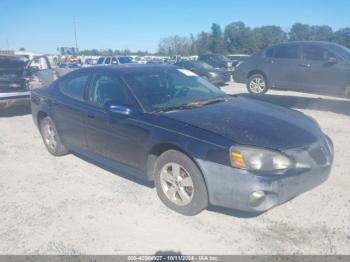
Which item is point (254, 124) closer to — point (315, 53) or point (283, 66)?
point (315, 53)

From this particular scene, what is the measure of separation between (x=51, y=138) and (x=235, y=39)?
79815 mm

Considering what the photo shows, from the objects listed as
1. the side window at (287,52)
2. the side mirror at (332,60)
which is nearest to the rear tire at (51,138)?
the side mirror at (332,60)

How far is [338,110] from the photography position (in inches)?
347

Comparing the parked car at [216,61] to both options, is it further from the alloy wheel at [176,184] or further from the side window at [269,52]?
the alloy wheel at [176,184]

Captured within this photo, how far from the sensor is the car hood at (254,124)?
3145 mm

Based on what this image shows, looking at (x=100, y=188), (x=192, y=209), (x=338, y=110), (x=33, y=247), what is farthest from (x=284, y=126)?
(x=338, y=110)

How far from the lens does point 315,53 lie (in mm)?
9141

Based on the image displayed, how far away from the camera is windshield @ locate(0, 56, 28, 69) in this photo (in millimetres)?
9410

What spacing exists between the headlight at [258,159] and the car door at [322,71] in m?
6.47

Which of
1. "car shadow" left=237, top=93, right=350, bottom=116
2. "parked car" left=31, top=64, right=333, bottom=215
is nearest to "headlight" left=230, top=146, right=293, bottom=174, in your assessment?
"parked car" left=31, top=64, right=333, bottom=215

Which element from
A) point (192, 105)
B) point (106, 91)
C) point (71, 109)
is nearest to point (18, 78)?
point (71, 109)

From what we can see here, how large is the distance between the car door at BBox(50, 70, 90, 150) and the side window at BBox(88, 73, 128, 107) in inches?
8.0

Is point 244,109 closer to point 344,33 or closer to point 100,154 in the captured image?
point 100,154

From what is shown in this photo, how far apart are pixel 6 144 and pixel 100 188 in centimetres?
325
